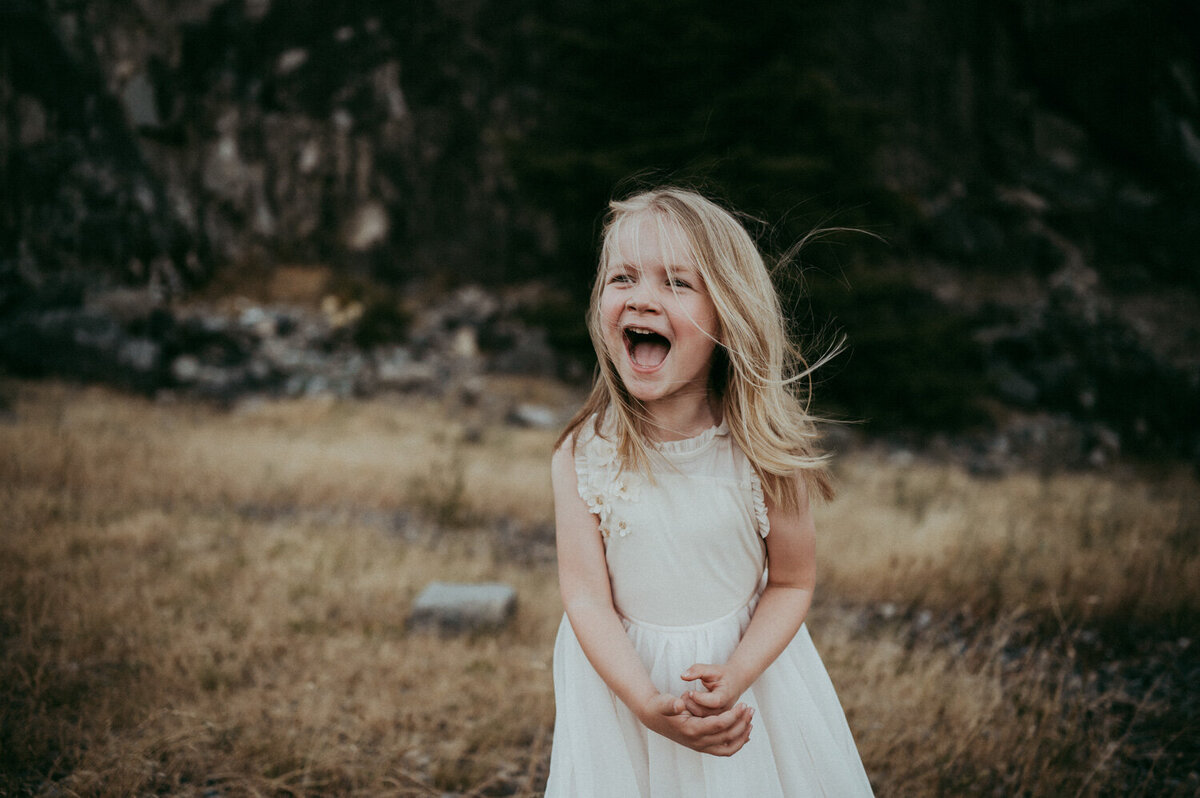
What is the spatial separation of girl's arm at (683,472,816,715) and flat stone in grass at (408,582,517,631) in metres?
2.17

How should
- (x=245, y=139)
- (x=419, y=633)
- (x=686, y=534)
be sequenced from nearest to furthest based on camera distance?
(x=686, y=534) < (x=419, y=633) < (x=245, y=139)

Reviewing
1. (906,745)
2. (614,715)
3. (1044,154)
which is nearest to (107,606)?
(614,715)

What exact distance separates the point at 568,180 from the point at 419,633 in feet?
27.2

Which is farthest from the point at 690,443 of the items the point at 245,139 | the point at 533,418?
the point at 245,139

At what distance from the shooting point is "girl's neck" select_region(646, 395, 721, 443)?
5.22ft

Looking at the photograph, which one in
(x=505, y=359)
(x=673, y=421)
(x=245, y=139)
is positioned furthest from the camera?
(x=245, y=139)

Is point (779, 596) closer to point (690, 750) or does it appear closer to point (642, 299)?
point (690, 750)

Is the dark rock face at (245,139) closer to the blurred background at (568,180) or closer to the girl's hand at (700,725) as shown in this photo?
the blurred background at (568,180)

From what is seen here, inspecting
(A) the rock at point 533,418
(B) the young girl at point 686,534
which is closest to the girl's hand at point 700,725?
(B) the young girl at point 686,534

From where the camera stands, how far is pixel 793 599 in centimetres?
149

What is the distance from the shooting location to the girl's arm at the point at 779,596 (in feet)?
4.53

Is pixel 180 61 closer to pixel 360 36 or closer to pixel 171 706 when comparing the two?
pixel 360 36

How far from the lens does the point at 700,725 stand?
4.08 feet

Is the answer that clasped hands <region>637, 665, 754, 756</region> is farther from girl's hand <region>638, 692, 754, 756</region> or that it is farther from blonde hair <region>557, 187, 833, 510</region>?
Result: blonde hair <region>557, 187, 833, 510</region>
